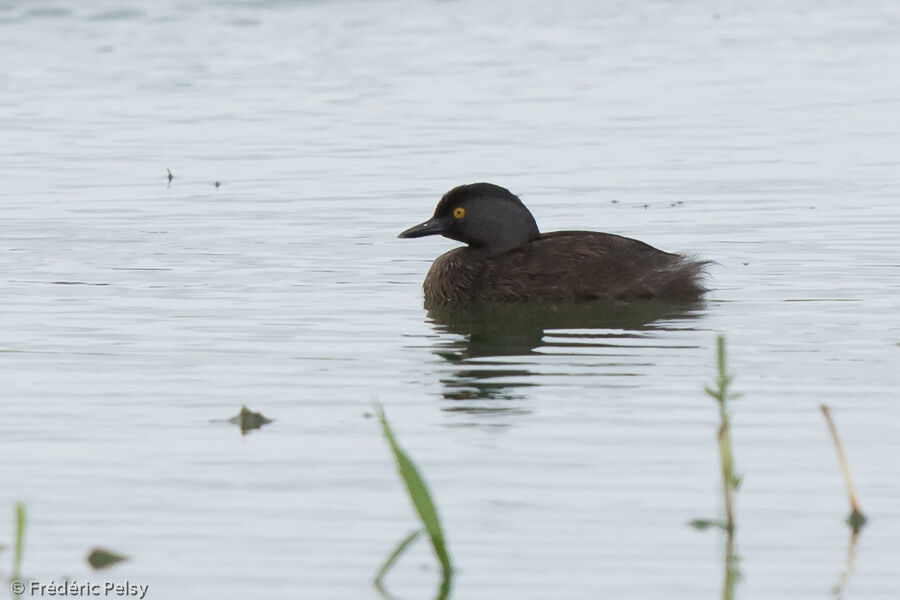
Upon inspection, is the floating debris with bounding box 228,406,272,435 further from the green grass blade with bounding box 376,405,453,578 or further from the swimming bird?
the swimming bird

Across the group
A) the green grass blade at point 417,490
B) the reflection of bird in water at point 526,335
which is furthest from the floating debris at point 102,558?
the reflection of bird in water at point 526,335

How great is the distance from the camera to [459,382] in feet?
33.3

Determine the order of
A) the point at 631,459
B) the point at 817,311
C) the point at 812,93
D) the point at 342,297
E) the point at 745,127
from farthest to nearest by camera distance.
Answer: the point at 812,93 → the point at 745,127 → the point at 342,297 → the point at 817,311 → the point at 631,459

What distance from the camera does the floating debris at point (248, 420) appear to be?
352 inches

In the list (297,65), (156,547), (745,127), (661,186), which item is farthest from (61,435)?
(297,65)

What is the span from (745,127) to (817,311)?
381 inches

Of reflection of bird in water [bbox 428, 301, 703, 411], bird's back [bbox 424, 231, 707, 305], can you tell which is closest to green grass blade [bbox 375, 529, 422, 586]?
reflection of bird in water [bbox 428, 301, 703, 411]

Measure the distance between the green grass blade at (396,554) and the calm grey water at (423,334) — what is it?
6 centimetres

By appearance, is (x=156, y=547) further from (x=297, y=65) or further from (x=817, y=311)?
(x=297, y=65)

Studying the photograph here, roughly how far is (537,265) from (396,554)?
22.3ft

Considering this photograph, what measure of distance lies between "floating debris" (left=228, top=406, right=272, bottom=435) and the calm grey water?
116 millimetres

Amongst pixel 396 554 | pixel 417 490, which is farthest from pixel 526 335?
pixel 417 490

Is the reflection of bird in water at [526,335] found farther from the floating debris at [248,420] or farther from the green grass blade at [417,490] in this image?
the green grass blade at [417,490]

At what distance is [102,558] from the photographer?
6855 mm
